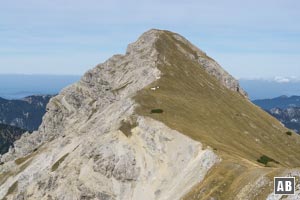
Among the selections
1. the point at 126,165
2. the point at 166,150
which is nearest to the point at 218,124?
the point at 166,150

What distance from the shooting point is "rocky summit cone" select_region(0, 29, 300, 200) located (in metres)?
78.6

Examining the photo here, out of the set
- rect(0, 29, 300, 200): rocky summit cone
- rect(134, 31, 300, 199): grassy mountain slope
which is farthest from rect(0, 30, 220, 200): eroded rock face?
rect(134, 31, 300, 199): grassy mountain slope

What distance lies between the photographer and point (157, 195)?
93688mm

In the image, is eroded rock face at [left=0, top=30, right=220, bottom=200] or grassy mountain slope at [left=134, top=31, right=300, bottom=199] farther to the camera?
eroded rock face at [left=0, top=30, right=220, bottom=200]

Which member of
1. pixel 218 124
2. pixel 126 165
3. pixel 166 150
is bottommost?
pixel 126 165

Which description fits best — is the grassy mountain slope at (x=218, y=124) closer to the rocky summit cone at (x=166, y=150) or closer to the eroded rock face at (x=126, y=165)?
the rocky summit cone at (x=166, y=150)

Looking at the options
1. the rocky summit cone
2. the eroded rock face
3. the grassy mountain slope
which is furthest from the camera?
the eroded rock face

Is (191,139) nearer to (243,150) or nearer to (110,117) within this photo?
(243,150)

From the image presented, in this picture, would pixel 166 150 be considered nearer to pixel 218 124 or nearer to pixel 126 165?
pixel 126 165

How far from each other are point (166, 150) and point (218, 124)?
28.5 m

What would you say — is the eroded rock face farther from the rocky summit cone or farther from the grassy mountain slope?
the grassy mountain slope

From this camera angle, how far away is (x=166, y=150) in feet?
334

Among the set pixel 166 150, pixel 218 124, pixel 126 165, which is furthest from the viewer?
pixel 218 124

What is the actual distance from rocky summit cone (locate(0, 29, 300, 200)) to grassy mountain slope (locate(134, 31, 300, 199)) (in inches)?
10.7
